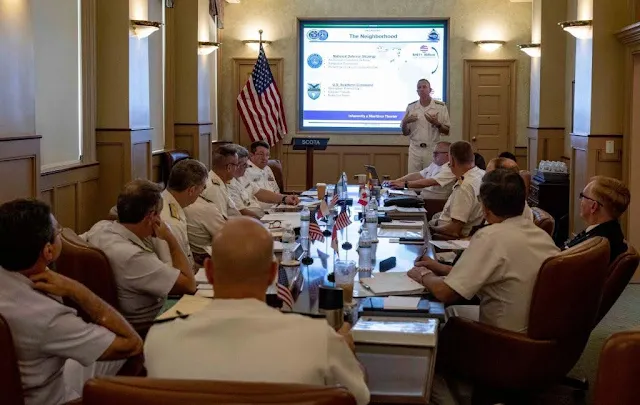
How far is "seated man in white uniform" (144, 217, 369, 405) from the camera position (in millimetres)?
1858

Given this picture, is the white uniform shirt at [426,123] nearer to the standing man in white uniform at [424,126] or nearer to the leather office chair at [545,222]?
the standing man in white uniform at [424,126]

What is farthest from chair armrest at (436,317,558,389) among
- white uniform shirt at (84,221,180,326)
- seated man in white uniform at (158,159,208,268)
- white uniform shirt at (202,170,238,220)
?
white uniform shirt at (202,170,238,220)

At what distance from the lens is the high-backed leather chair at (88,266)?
326 cm

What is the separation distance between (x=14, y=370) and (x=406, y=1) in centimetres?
1075

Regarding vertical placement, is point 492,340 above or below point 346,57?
below

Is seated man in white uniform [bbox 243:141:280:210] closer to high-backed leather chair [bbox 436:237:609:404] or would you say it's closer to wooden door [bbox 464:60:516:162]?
high-backed leather chair [bbox 436:237:609:404]

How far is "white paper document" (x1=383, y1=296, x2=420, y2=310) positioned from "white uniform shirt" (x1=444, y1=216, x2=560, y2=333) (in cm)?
21

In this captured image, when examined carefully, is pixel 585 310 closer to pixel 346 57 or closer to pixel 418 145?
pixel 418 145

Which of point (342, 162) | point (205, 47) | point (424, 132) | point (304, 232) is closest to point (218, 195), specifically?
point (304, 232)

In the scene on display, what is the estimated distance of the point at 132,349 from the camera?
2572 mm

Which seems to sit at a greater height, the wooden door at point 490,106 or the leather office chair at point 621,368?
the wooden door at point 490,106

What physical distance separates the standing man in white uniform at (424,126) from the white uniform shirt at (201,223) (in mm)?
5988

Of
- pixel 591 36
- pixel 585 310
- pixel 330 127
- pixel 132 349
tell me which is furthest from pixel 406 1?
pixel 132 349

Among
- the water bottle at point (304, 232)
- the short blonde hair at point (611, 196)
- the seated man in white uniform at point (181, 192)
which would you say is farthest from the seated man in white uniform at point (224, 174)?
the short blonde hair at point (611, 196)
